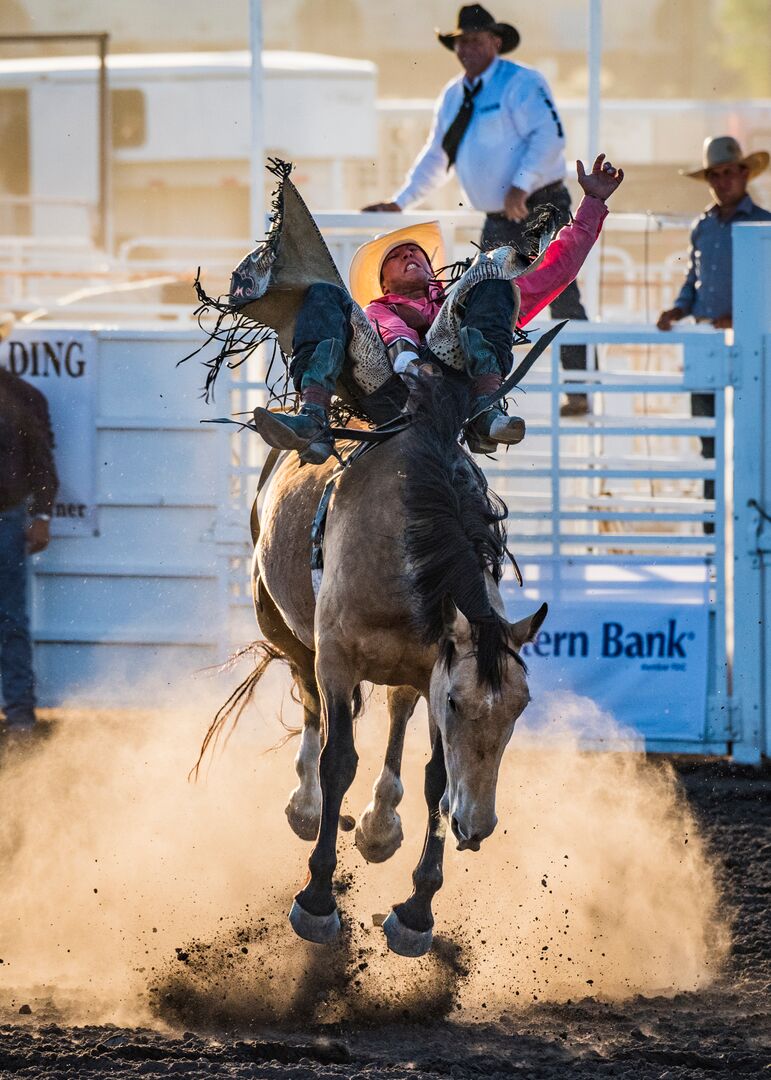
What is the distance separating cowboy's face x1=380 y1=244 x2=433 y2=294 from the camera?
5.27m

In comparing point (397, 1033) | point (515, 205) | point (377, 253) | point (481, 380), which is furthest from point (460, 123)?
point (397, 1033)

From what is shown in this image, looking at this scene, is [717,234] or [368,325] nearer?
[368,325]

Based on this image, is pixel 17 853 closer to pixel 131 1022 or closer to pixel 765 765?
pixel 131 1022

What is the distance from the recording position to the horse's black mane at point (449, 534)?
4.01m

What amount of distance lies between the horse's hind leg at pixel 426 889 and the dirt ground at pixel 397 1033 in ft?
0.86

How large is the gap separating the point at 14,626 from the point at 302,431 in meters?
3.84

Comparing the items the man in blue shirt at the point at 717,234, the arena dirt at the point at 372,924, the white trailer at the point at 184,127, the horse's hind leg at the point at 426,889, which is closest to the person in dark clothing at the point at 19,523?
the arena dirt at the point at 372,924

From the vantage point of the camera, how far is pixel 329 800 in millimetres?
4477

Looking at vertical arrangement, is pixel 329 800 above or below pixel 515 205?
below

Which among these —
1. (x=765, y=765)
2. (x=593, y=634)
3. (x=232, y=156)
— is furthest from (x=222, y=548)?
(x=232, y=156)

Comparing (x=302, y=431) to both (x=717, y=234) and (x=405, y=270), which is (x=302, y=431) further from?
(x=717, y=234)

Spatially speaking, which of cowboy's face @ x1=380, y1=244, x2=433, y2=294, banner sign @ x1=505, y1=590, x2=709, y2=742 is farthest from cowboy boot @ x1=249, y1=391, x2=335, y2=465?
banner sign @ x1=505, y1=590, x2=709, y2=742

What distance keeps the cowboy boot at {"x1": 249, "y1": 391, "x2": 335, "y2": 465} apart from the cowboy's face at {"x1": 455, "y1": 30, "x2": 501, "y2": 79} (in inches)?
152

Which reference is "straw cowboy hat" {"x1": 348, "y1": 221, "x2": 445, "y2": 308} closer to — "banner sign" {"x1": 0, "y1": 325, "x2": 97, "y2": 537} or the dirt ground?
the dirt ground
